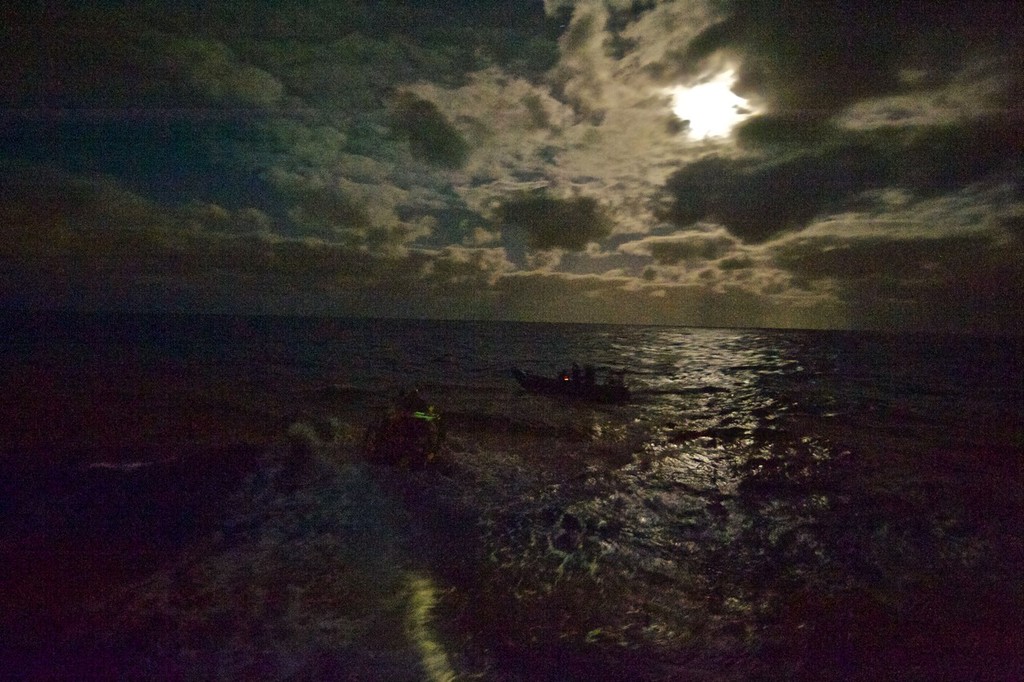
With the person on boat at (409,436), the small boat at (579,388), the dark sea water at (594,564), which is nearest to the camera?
the dark sea water at (594,564)

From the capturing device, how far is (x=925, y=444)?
17281mm

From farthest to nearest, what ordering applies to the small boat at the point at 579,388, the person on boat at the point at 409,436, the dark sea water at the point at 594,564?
the small boat at the point at 579,388, the person on boat at the point at 409,436, the dark sea water at the point at 594,564

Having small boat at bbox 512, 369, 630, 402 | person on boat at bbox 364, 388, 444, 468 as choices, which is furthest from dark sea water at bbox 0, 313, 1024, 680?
small boat at bbox 512, 369, 630, 402

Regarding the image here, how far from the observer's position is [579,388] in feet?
88.9

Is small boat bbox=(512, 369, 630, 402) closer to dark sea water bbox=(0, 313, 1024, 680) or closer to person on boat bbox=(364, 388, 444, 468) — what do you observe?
dark sea water bbox=(0, 313, 1024, 680)

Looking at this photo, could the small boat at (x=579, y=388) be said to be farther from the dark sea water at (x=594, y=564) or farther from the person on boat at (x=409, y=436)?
the person on boat at (x=409, y=436)

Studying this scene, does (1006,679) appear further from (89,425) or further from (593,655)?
(89,425)

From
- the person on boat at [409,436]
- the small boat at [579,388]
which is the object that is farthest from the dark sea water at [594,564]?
the small boat at [579,388]

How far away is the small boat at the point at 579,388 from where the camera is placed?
26297 millimetres

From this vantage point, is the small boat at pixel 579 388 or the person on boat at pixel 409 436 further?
the small boat at pixel 579 388

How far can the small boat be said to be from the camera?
26297 mm

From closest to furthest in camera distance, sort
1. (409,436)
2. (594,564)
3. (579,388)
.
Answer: (594,564), (409,436), (579,388)

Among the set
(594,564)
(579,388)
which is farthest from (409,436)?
(579,388)

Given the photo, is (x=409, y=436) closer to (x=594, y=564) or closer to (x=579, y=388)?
(x=594, y=564)
